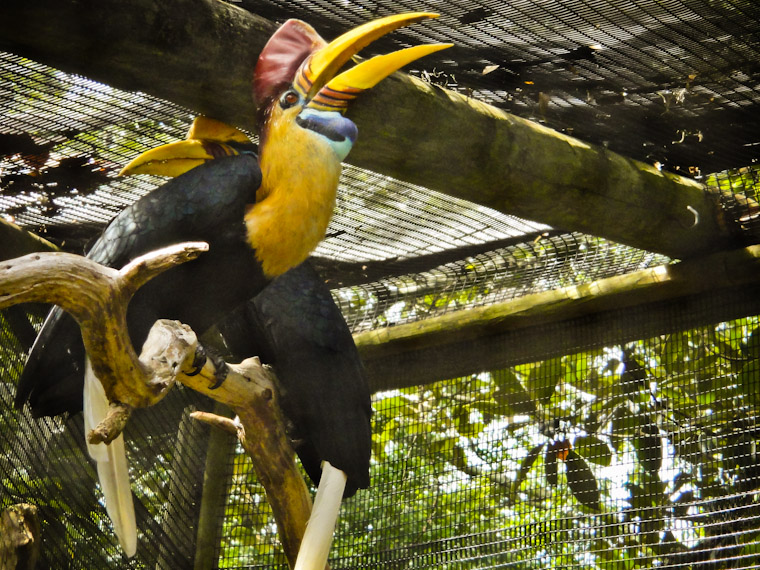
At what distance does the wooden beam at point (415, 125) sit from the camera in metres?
1.50

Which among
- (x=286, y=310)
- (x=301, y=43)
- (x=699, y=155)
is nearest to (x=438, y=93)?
(x=301, y=43)

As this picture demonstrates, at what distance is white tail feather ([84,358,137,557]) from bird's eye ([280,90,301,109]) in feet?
2.07

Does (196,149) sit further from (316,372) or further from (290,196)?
(316,372)

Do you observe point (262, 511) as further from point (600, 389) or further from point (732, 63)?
point (732, 63)

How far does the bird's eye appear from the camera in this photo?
5.72 feet

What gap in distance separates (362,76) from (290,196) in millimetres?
270

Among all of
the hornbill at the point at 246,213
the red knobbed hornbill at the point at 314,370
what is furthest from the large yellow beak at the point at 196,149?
the hornbill at the point at 246,213

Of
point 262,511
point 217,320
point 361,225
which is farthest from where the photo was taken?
point 262,511

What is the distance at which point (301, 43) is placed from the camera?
1728 mm

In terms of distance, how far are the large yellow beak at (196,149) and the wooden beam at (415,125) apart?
54 millimetres

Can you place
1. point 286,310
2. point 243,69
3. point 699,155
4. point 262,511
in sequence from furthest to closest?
point 262,511 < point 699,155 < point 286,310 < point 243,69

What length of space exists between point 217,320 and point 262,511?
39.9 inches

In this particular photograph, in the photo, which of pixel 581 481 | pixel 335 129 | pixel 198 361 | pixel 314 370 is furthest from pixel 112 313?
pixel 581 481

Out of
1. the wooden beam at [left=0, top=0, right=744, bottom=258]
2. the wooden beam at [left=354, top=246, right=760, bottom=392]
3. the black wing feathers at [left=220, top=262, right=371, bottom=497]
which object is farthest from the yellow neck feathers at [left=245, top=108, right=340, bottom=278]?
the wooden beam at [left=354, top=246, right=760, bottom=392]
